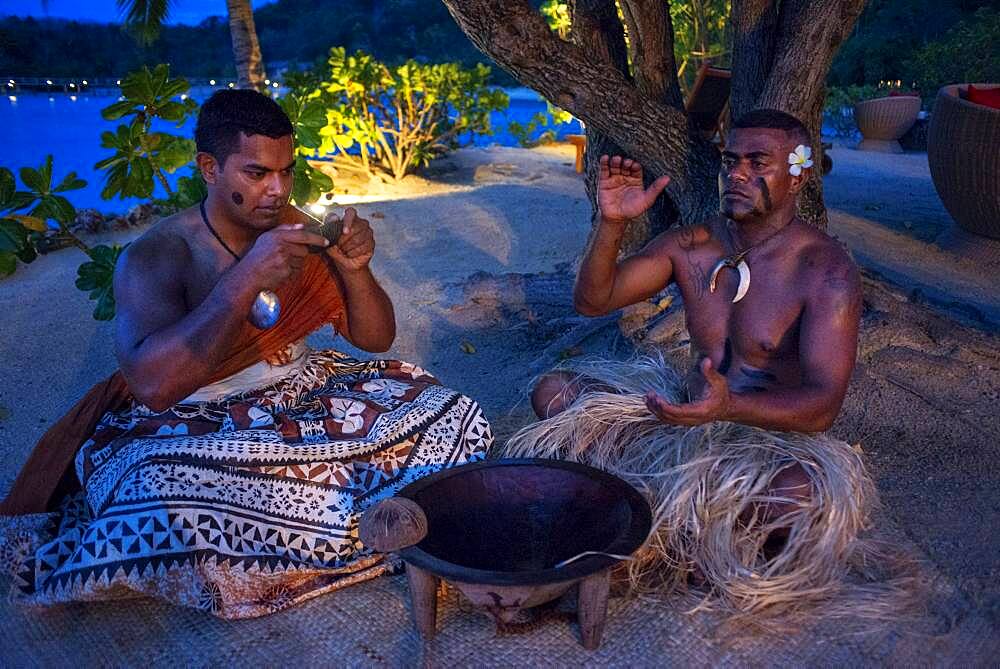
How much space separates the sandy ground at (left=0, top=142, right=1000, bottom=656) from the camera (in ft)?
9.43

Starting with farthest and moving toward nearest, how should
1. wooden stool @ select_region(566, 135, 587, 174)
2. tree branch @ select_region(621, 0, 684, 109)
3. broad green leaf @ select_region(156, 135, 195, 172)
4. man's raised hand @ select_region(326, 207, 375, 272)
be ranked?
wooden stool @ select_region(566, 135, 587, 174), tree branch @ select_region(621, 0, 684, 109), broad green leaf @ select_region(156, 135, 195, 172), man's raised hand @ select_region(326, 207, 375, 272)

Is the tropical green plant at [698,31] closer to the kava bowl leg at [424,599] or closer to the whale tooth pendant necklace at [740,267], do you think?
the whale tooth pendant necklace at [740,267]

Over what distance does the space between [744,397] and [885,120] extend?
36.4ft

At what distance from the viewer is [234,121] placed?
2.46 metres

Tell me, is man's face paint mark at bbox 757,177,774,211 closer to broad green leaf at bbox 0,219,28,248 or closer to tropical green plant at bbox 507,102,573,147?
broad green leaf at bbox 0,219,28,248

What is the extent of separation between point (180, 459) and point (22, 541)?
59 centimetres

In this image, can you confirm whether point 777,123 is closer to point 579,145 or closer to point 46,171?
point 46,171

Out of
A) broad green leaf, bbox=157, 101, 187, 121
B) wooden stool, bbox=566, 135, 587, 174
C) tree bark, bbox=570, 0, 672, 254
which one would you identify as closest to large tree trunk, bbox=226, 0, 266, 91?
wooden stool, bbox=566, 135, 587, 174

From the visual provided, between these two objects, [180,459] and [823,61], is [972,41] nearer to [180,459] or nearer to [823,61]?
[823,61]

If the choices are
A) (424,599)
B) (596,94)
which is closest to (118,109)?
(596,94)

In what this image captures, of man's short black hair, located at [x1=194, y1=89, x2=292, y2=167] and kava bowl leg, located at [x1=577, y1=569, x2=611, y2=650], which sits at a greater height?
man's short black hair, located at [x1=194, y1=89, x2=292, y2=167]

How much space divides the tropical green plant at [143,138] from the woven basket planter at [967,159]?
4.83 meters

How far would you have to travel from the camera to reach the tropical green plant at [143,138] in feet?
12.0

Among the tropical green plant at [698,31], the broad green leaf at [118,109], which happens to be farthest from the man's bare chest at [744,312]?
the tropical green plant at [698,31]
